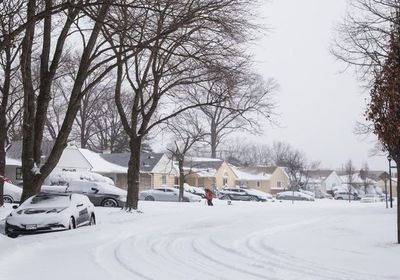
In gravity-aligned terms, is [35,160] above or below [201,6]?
below

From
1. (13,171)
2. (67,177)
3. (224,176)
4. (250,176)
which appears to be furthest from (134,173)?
(250,176)

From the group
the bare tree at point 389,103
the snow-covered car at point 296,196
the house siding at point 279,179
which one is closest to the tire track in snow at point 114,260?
the bare tree at point 389,103

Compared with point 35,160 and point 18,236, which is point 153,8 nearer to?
point 18,236

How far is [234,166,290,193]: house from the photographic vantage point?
85.4m

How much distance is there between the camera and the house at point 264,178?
8539cm

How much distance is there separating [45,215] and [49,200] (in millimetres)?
1395

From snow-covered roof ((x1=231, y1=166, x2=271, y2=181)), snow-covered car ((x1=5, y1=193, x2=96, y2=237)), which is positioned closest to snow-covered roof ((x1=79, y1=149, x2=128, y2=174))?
snow-covered roof ((x1=231, y1=166, x2=271, y2=181))

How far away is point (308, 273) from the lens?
31.1 feet

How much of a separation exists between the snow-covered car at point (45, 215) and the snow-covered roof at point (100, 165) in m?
37.0

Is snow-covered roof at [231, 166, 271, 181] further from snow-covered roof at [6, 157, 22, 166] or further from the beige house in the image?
snow-covered roof at [6, 157, 22, 166]

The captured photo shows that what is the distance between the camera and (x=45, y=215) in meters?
16.9

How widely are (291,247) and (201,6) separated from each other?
24.0 feet

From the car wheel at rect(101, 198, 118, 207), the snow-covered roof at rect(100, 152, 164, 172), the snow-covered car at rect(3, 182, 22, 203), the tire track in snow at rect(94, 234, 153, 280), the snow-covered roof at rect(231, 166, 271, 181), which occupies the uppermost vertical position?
the snow-covered roof at rect(100, 152, 164, 172)

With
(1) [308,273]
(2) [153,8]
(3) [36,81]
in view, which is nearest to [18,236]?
(2) [153,8]
